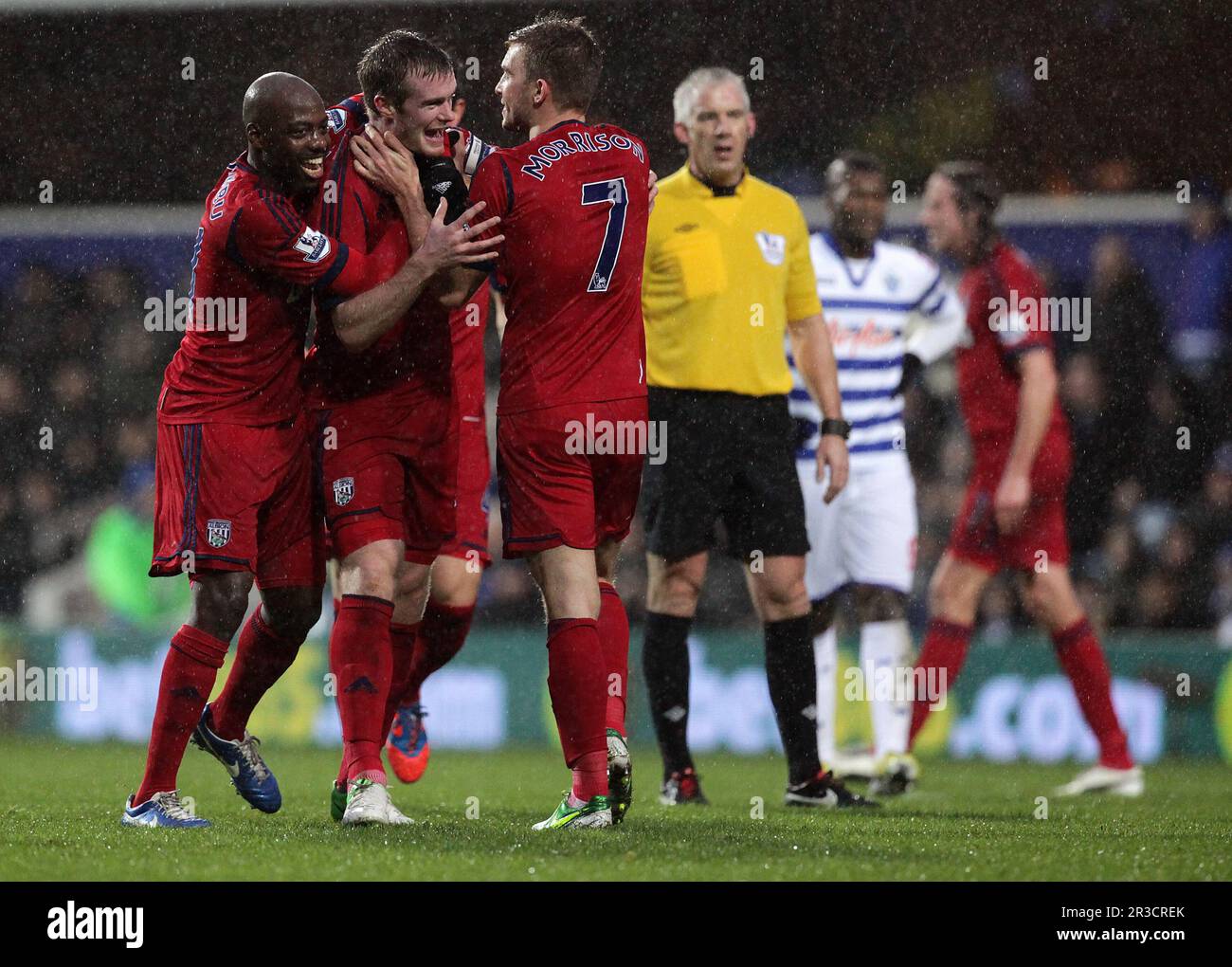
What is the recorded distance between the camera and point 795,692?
5.49 m

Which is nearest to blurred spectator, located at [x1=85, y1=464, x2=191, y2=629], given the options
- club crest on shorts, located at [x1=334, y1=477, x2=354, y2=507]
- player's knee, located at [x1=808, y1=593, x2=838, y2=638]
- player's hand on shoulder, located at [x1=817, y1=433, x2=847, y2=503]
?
player's knee, located at [x1=808, y1=593, x2=838, y2=638]

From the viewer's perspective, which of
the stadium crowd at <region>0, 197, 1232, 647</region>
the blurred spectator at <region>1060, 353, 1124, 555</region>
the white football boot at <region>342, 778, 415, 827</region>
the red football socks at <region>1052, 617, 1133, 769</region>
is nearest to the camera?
the white football boot at <region>342, 778, 415, 827</region>

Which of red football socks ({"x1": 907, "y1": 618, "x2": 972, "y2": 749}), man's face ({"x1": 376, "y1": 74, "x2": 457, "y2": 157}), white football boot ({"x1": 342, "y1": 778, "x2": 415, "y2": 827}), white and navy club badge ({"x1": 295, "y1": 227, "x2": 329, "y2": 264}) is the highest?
man's face ({"x1": 376, "y1": 74, "x2": 457, "y2": 157})

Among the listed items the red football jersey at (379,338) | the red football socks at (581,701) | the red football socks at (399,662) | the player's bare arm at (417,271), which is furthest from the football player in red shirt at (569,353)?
the red football socks at (399,662)

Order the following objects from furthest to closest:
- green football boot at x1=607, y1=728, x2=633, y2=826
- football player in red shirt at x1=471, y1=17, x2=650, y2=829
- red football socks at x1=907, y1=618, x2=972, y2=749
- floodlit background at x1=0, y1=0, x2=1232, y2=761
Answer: floodlit background at x1=0, y1=0, x2=1232, y2=761 < red football socks at x1=907, y1=618, x2=972, y2=749 < green football boot at x1=607, y1=728, x2=633, y2=826 < football player in red shirt at x1=471, y1=17, x2=650, y2=829

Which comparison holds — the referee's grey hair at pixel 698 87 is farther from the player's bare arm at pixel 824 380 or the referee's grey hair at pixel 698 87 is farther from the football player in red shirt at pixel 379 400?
the football player in red shirt at pixel 379 400

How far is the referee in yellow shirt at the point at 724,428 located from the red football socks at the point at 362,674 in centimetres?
146

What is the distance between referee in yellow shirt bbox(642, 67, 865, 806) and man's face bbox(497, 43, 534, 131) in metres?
1.11

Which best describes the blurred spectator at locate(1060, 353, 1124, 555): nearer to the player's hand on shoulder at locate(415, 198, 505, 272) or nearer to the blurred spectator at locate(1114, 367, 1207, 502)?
the blurred spectator at locate(1114, 367, 1207, 502)

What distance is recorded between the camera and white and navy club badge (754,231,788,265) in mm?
5582

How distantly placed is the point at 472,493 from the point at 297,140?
5.44ft

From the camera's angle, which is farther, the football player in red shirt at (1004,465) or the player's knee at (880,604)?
the player's knee at (880,604)

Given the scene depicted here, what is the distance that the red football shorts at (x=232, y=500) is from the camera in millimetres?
4336
